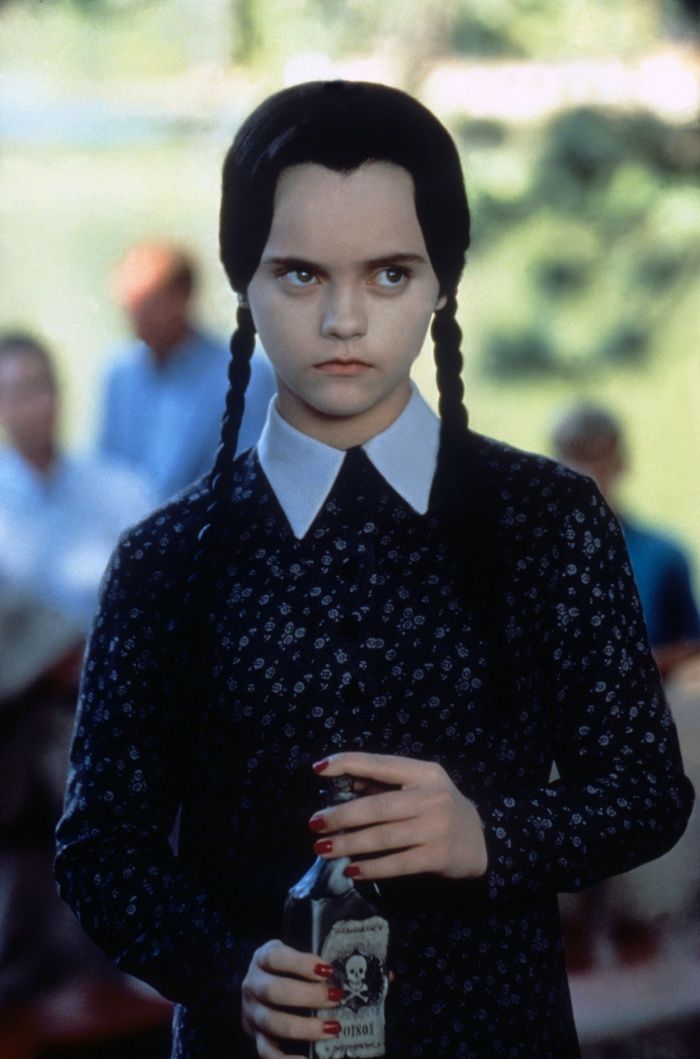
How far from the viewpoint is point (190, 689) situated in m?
0.98

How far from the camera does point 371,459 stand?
3.31 ft

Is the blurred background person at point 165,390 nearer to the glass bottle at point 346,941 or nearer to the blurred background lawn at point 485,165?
the glass bottle at point 346,941

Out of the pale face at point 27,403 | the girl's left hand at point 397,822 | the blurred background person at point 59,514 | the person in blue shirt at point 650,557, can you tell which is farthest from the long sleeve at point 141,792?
the pale face at point 27,403

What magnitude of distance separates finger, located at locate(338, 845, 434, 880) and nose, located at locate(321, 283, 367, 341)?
283 millimetres

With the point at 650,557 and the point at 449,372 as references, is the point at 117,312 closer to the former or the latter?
the point at 650,557

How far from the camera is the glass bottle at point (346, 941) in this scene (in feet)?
2.95

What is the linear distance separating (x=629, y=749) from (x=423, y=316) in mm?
273

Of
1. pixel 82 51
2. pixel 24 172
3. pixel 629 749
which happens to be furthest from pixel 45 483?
pixel 24 172

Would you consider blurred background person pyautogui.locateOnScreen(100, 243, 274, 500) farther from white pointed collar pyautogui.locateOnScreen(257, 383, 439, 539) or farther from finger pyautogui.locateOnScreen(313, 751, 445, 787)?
finger pyautogui.locateOnScreen(313, 751, 445, 787)

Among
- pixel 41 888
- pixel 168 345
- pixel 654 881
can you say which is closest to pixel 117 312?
pixel 168 345

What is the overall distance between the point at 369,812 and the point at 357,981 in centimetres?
9

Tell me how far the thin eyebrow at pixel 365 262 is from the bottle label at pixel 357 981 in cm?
36

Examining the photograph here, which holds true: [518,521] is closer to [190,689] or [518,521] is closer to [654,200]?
[190,689]

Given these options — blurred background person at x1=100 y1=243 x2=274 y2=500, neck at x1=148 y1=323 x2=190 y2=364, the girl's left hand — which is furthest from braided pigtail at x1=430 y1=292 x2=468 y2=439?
neck at x1=148 y1=323 x2=190 y2=364
